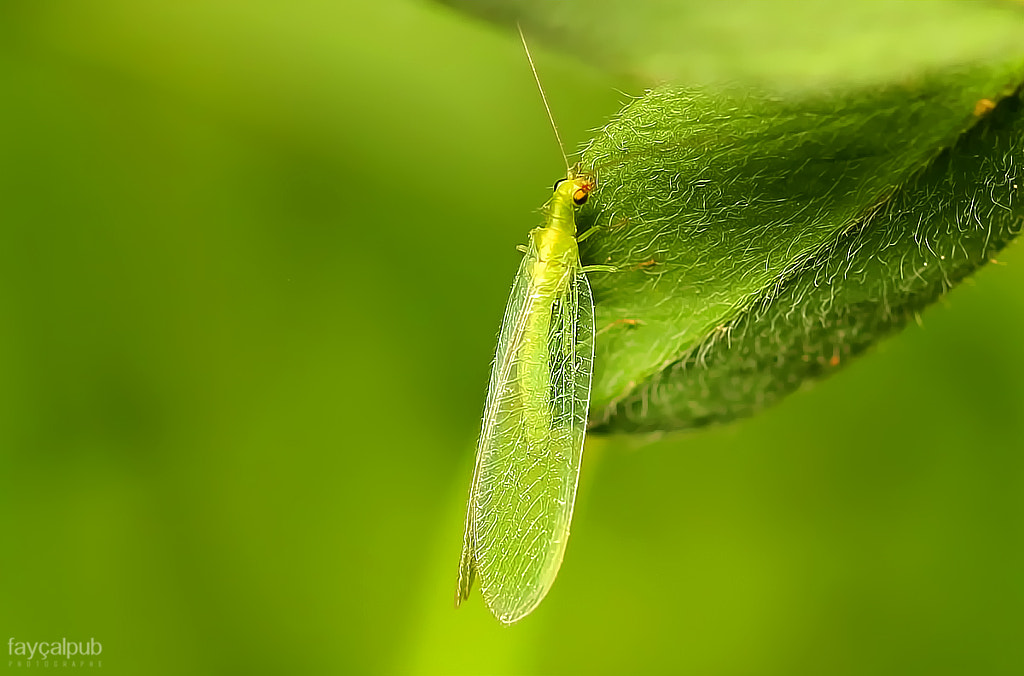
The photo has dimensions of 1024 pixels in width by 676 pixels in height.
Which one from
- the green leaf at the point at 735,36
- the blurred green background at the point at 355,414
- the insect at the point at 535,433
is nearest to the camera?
the green leaf at the point at 735,36

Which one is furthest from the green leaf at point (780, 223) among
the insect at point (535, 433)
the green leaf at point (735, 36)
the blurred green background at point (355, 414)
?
the blurred green background at point (355, 414)

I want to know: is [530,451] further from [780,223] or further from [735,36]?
[735,36]

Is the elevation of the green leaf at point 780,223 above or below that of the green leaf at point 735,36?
above

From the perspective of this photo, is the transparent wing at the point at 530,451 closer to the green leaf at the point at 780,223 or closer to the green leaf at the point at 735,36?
the green leaf at the point at 780,223

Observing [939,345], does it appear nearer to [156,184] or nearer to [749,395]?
[749,395]

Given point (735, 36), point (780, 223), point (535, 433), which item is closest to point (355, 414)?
point (535, 433)

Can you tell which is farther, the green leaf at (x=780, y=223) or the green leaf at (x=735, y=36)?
the green leaf at (x=780, y=223)

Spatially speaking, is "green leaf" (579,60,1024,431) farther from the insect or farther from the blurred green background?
the blurred green background
